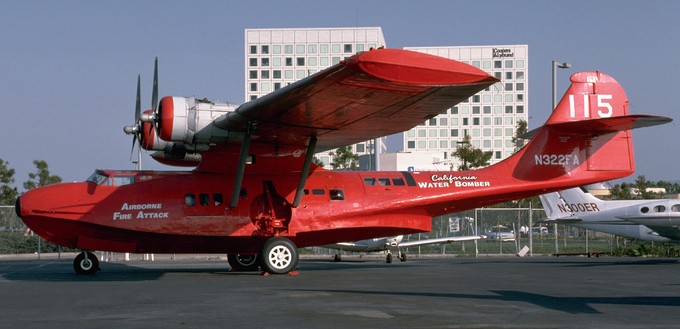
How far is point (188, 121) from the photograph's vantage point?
17922 millimetres

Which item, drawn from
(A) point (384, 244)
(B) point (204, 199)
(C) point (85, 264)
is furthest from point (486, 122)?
(C) point (85, 264)

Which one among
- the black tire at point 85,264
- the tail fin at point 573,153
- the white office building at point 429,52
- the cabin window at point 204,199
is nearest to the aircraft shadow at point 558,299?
the cabin window at point 204,199

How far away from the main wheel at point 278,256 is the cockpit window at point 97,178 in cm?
414

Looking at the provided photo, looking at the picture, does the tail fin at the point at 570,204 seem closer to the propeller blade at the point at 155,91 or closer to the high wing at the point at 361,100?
the high wing at the point at 361,100

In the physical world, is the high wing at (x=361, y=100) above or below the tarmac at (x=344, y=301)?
above

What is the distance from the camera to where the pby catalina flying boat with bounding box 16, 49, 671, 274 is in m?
17.7

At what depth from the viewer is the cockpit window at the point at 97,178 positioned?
18875 mm

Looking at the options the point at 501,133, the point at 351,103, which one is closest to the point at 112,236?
the point at 351,103

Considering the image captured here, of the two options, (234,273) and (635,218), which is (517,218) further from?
(234,273)

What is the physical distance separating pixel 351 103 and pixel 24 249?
24.2 m

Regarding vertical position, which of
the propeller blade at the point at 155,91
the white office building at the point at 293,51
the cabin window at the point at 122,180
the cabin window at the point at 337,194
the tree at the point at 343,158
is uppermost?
the white office building at the point at 293,51

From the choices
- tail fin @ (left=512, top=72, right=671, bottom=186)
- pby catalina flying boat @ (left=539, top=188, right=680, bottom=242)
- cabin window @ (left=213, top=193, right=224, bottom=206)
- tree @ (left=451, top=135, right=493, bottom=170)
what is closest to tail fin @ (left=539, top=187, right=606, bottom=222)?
pby catalina flying boat @ (left=539, top=188, right=680, bottom=242)

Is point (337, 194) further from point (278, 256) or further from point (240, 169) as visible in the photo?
point (240, 169)

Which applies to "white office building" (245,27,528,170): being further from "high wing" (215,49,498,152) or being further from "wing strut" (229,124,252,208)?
"high wing" (215,49,498,152)
